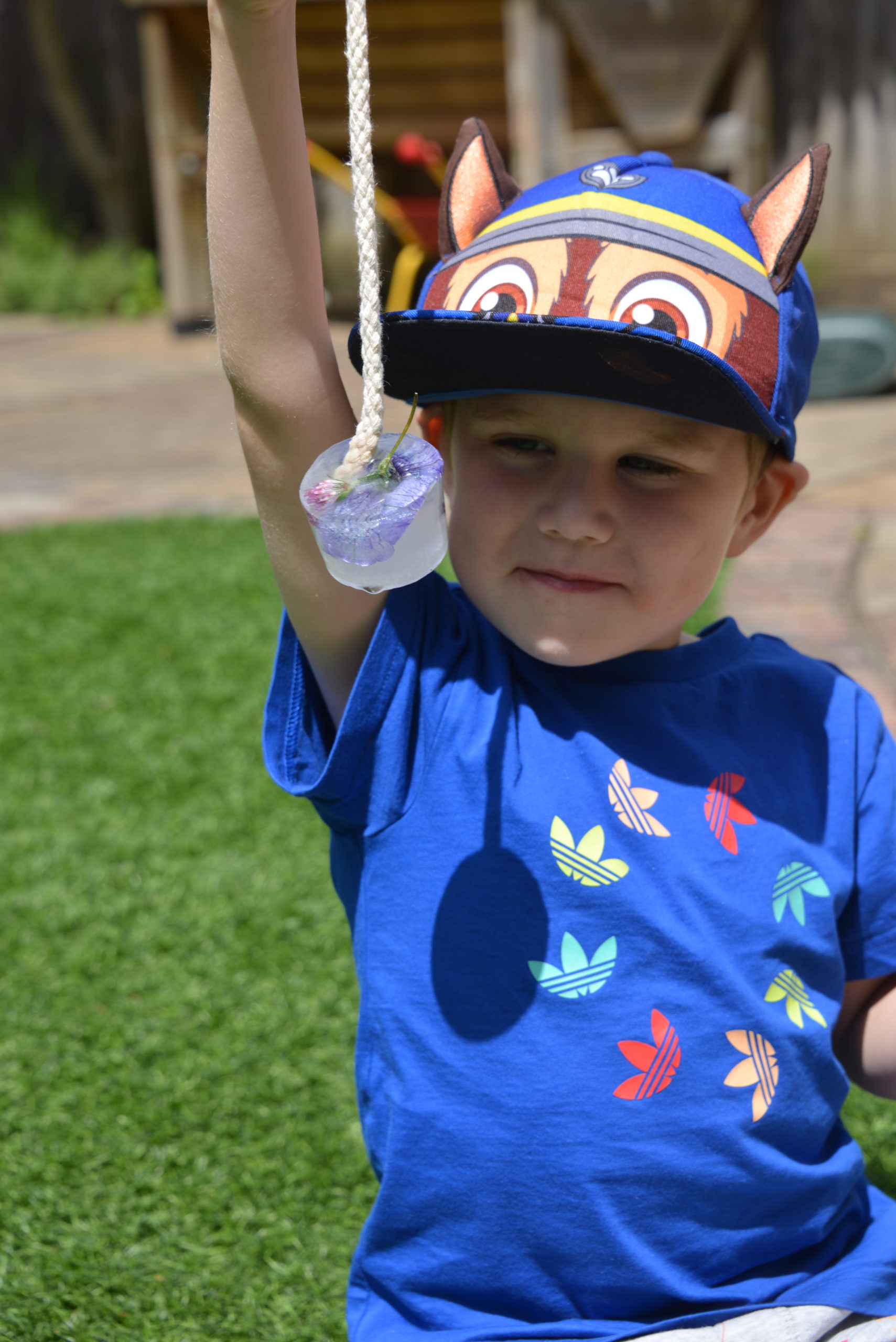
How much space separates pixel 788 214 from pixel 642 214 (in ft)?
0.52

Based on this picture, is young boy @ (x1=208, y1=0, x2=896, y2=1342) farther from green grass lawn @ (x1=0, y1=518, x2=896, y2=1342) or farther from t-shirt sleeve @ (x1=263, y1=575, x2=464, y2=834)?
green grass lawn @ (x1=0, y1=518, x2=896, y2=1342)

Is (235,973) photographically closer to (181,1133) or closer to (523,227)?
(181,1133)

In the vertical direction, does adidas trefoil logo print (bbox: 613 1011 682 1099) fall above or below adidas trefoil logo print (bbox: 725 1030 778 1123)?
above

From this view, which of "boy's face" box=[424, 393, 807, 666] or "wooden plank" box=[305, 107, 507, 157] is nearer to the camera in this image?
"boy's face" box=[424, 393, 807, 666]

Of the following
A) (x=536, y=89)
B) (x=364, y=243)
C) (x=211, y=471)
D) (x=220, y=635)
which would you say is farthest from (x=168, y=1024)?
(x=536, y=89)

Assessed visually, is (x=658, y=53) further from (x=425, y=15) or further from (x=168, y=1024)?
(x=168, y=1024)

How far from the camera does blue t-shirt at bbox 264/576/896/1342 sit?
4.40 feet

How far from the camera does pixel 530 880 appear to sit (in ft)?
4.41

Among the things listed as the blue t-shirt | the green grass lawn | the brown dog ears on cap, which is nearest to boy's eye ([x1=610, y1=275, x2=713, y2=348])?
the brown dog ears on cap

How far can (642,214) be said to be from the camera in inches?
51.3

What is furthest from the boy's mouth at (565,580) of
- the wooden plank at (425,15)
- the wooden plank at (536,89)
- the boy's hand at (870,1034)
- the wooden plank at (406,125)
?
the wooden plank at (406,125)

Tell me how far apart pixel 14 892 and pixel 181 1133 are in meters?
0.84

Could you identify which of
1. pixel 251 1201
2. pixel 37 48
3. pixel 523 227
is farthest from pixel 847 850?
pixel 37 48

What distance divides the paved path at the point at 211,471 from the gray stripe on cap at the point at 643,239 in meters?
0.35
